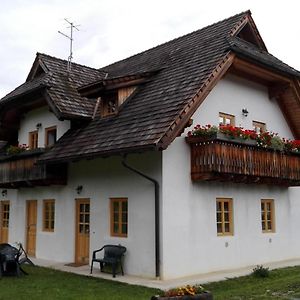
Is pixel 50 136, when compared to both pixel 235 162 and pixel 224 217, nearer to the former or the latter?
pixel 224 217

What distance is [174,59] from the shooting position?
50.5ft

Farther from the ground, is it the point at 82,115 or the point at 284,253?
the point at 82,115

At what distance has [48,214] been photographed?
1611 cm

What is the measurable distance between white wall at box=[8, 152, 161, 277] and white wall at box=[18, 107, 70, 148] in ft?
5.43

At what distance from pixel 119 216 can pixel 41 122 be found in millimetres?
5799

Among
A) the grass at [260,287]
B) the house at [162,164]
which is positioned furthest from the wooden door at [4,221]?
the grass at [260,287]

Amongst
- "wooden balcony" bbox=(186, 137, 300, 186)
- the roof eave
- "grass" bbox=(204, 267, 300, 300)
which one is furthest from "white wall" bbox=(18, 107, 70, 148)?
"grass" bbox=(204, 267, 300, 300)

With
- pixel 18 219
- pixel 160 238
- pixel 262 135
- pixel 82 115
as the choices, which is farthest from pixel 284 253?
pixel 18 219

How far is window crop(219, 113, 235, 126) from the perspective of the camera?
14035mm

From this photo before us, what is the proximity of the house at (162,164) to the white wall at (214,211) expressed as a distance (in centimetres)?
4

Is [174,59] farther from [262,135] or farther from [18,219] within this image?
[18,219]

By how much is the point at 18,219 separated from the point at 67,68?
626 centimetres

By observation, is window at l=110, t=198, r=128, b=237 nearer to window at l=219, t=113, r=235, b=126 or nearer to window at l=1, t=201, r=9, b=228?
window at l=219, t=113, r=235, b=126

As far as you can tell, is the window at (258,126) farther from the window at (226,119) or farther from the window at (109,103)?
the window at (109,103)
